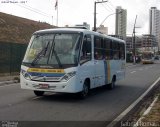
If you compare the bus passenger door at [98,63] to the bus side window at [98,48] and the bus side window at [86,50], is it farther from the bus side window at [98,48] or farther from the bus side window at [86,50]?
the bus side window at [86,50]

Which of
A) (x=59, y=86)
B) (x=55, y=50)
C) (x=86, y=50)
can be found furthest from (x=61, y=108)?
(x=86, y=50)

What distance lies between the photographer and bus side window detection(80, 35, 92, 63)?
45.8 ft

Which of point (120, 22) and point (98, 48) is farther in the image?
point (120, 22)

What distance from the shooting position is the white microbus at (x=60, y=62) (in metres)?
13.2

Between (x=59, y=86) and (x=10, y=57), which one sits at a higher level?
(x=10, y=57)

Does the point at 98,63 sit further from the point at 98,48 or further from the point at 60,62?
the point at 60,62

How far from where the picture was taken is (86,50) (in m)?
14.5

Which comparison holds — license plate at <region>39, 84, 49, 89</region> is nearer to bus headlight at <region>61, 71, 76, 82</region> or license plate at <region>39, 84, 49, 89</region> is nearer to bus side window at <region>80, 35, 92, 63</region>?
bus headlight at <region>61, 71, 76, 82</region>

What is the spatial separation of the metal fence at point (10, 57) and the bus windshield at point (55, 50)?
14610 millimetres

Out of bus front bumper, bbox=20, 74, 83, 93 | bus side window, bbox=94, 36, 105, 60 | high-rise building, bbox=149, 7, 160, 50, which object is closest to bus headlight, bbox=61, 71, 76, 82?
bus front bumper, bbox=20, 74, 83, 93

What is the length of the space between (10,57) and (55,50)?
16.6 m

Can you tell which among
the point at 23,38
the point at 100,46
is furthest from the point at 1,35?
the point at 100,46

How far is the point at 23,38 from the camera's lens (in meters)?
55.5

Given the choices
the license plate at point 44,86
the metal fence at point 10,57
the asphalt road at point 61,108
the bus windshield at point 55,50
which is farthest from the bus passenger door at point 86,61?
the metal fence at point 10,57
